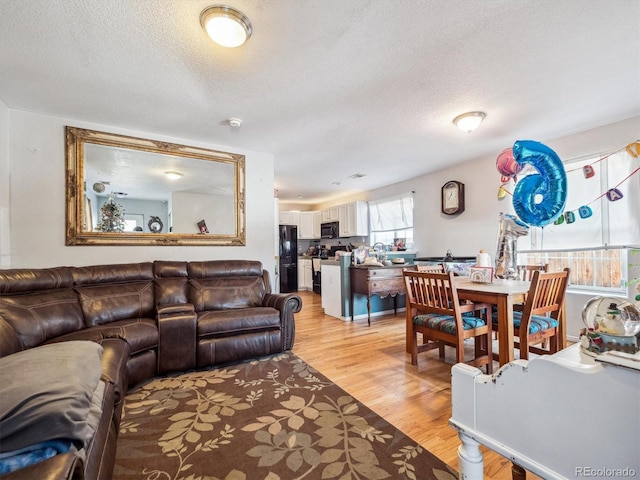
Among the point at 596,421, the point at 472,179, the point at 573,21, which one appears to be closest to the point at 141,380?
the point at 596,421

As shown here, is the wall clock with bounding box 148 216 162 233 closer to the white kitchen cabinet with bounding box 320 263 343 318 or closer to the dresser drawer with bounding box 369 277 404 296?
the white kitchen cabinet with bounding box 320 263 343 318

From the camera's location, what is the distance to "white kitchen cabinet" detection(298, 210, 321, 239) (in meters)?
7.96

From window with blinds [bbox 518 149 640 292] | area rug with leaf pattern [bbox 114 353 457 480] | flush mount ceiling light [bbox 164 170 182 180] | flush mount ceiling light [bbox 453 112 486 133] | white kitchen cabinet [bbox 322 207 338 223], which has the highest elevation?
flush mount ceiling light [bbox 453 112 486 133]

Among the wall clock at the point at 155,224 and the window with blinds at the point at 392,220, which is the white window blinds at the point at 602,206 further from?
the wall clock at the point at 155,224

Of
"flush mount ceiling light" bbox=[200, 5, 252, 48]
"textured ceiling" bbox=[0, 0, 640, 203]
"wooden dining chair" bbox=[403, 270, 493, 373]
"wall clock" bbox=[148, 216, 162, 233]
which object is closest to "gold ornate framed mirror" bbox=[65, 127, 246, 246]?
"wall clock" bbox=[148, 216, 162, 233]

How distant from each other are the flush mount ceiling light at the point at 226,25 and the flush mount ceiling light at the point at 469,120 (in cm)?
219

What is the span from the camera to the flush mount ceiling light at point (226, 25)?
1582 millimetres

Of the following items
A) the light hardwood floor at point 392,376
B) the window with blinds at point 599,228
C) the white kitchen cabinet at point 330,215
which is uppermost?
the white kitchen cabinet at point 330,215

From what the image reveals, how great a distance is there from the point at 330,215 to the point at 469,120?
4760mm

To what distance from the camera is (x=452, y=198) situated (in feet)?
15.2

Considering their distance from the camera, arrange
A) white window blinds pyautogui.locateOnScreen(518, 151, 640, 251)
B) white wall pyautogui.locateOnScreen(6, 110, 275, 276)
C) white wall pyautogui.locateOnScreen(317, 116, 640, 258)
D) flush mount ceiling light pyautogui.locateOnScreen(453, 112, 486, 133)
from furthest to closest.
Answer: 1. white wall pyautogui.locateOnScreen(317, 116, 640, 258)
2. white window blinds pyautogui.locateOnScreen(518, 151, 640, 251)
3. flush mount ceiling light pyautogui.locateOnScreen(453, 112, 486, 133)
4. white wall pyautogui.locateOnScreen(6, 110, 275, 276)

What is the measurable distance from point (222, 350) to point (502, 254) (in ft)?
9.24

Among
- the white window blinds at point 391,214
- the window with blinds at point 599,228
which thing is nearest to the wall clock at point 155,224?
the white window blinds at point 391,214

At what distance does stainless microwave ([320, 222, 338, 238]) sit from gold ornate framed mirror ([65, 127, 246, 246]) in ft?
12.2
